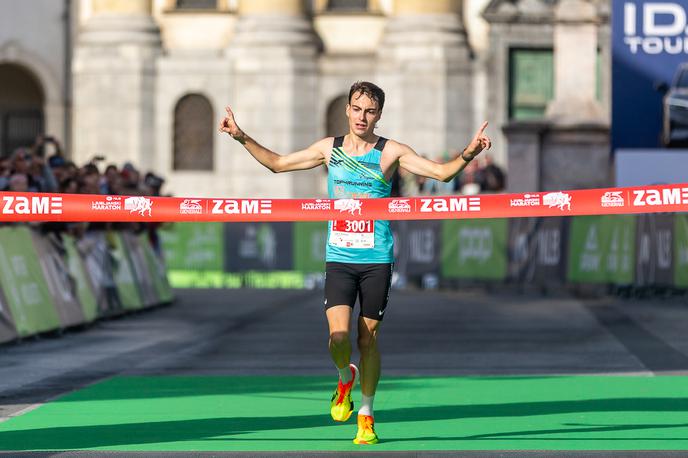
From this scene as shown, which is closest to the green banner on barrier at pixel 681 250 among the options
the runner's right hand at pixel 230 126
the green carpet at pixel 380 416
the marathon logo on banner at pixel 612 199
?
the green carpet at pixel 380 416

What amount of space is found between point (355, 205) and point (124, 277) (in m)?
13.4

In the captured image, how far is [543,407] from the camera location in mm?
12805

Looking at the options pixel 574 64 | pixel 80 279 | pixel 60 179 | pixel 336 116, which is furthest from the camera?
pixel 336 116

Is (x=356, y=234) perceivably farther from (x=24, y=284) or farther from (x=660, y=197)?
(x=24, y=284)

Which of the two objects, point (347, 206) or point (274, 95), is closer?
point (347, 206)

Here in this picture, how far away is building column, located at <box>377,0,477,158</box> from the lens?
46.5 m

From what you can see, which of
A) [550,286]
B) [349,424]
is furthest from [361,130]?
[550,286]


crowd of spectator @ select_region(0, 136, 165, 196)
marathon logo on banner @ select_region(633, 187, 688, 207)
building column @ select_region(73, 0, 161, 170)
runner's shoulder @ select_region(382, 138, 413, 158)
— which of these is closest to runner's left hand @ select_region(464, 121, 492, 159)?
runner's shoulder @ select_region(382, 138, 413, 158)

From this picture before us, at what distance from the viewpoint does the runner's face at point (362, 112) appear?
1080 cm

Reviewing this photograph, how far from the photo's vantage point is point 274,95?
156 feet

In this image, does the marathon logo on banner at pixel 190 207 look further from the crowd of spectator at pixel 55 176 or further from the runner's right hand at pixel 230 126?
the crowd of spectator at pixel 55 176

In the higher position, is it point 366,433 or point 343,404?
point 343,404

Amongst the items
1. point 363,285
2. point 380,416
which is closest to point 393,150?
point 363,285

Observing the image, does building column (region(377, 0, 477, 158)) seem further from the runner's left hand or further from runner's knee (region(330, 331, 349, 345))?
the runner's left hand
